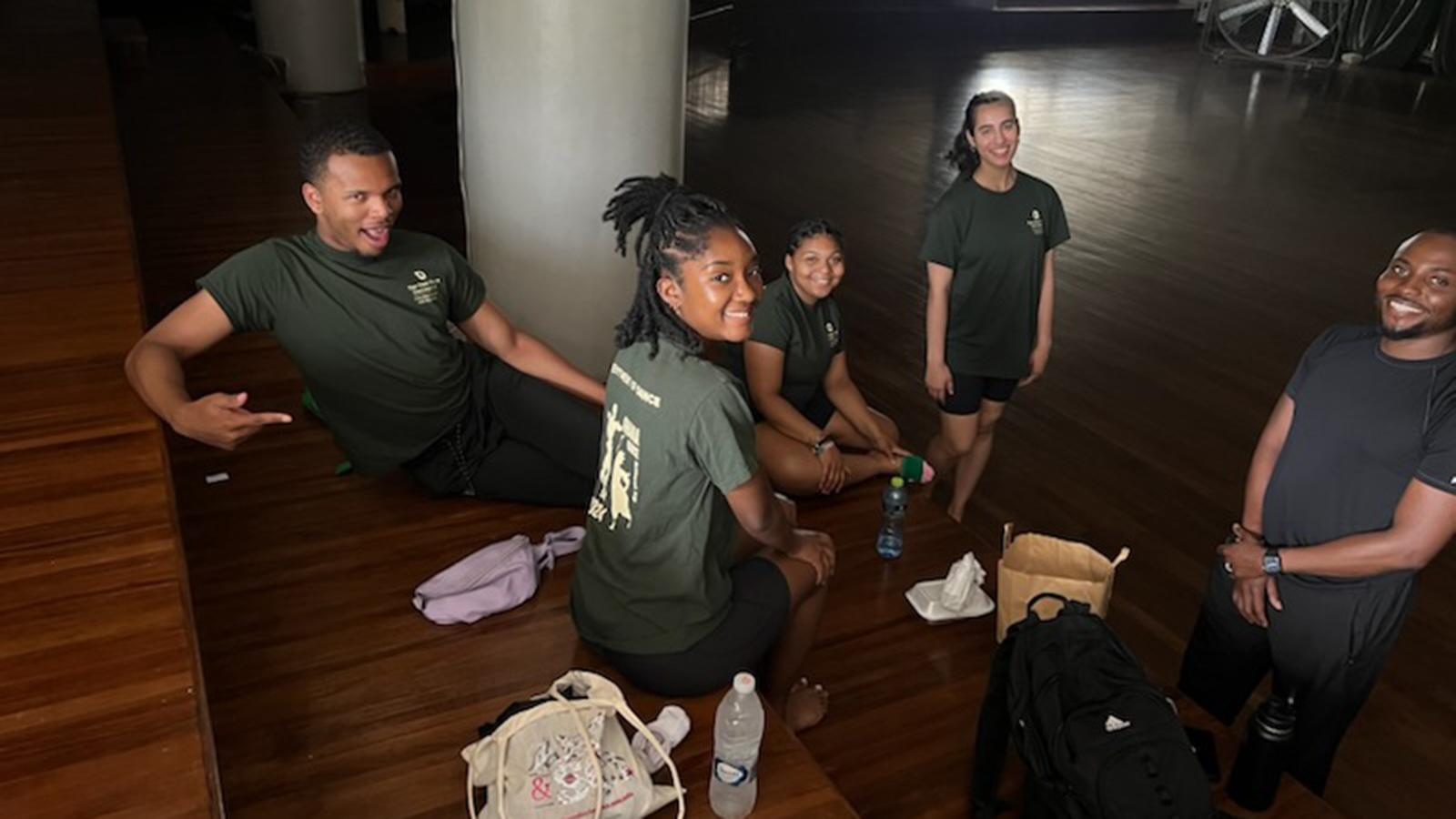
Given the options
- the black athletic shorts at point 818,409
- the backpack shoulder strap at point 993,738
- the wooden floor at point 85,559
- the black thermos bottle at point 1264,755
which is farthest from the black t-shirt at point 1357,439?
the wooden floor at point 85,559

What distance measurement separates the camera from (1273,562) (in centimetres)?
247

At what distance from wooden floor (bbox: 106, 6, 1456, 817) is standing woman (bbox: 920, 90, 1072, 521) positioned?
0.46 meters

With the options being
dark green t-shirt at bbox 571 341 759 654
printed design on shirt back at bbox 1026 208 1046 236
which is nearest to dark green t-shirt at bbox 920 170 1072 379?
printed design on shirt back at bbox 1026 208 1046 236

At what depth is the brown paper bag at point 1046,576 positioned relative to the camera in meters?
2.70

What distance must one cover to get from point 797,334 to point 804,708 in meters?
1.10

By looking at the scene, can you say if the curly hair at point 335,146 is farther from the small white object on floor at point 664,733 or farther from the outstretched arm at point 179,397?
the small white object on floor at point 664,733

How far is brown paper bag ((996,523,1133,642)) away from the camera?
2695 millimetres

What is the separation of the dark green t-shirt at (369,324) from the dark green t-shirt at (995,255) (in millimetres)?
1434

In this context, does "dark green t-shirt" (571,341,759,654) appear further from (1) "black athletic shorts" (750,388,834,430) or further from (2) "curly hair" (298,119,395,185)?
(1) "black athletic shorts" (750,388,834,430)

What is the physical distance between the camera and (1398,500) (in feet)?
7.59

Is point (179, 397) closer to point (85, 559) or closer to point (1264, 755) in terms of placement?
point (85, 559)

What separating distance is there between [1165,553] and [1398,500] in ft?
5.86

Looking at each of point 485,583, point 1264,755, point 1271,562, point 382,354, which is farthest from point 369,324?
point 1264,755

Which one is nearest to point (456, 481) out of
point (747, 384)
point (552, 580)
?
point (552, 580)
